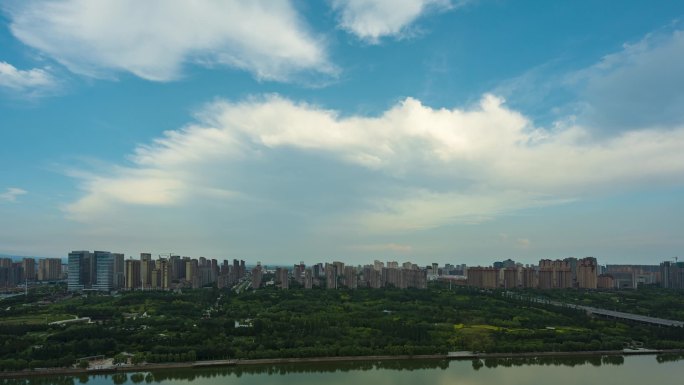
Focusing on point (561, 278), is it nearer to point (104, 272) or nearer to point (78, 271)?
point (104, 272)

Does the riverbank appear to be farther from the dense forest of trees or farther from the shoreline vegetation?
the dense forest of trees

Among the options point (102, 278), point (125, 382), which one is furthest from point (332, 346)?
point (102, 278)

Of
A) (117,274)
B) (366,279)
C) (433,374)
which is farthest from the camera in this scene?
(366,279)

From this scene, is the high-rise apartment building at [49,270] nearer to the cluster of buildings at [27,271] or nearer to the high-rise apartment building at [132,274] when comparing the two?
the cluster of buildings at [27,271]

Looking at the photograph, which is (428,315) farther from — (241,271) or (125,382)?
(241,271)

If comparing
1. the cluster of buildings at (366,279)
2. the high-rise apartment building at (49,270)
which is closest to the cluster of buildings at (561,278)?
the cluster of buildings at (366,279)

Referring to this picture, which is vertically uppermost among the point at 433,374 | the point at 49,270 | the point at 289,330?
the point at 49,270

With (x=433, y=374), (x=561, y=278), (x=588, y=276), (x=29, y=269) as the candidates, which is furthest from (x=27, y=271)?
(x=588, y=276)
